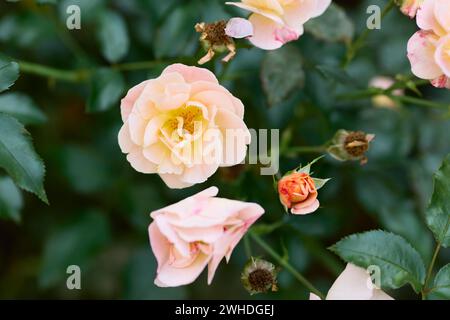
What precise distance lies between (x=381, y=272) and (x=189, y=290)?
0.84 m

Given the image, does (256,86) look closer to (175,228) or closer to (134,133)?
(134,133)

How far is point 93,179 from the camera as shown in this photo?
194cm

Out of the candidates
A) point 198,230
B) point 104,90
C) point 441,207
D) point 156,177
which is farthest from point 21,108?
point 441,207

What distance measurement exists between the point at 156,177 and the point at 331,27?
2.11 feet

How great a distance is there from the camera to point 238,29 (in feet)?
4.14

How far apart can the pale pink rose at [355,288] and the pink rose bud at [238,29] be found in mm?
427

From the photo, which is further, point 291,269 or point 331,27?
point 331,27

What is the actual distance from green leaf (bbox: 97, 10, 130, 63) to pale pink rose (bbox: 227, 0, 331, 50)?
454mm

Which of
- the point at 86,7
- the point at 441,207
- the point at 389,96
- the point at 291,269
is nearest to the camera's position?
the point at 441,207

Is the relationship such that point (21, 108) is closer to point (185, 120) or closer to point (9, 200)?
point (9, 200)

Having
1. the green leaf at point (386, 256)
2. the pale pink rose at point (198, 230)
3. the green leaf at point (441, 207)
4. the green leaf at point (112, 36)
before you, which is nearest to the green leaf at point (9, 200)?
the green leaf at point (112, 36)

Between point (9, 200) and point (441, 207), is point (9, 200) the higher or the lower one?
the lower one

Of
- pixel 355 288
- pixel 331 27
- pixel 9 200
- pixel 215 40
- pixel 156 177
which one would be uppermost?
pixel 215 40
